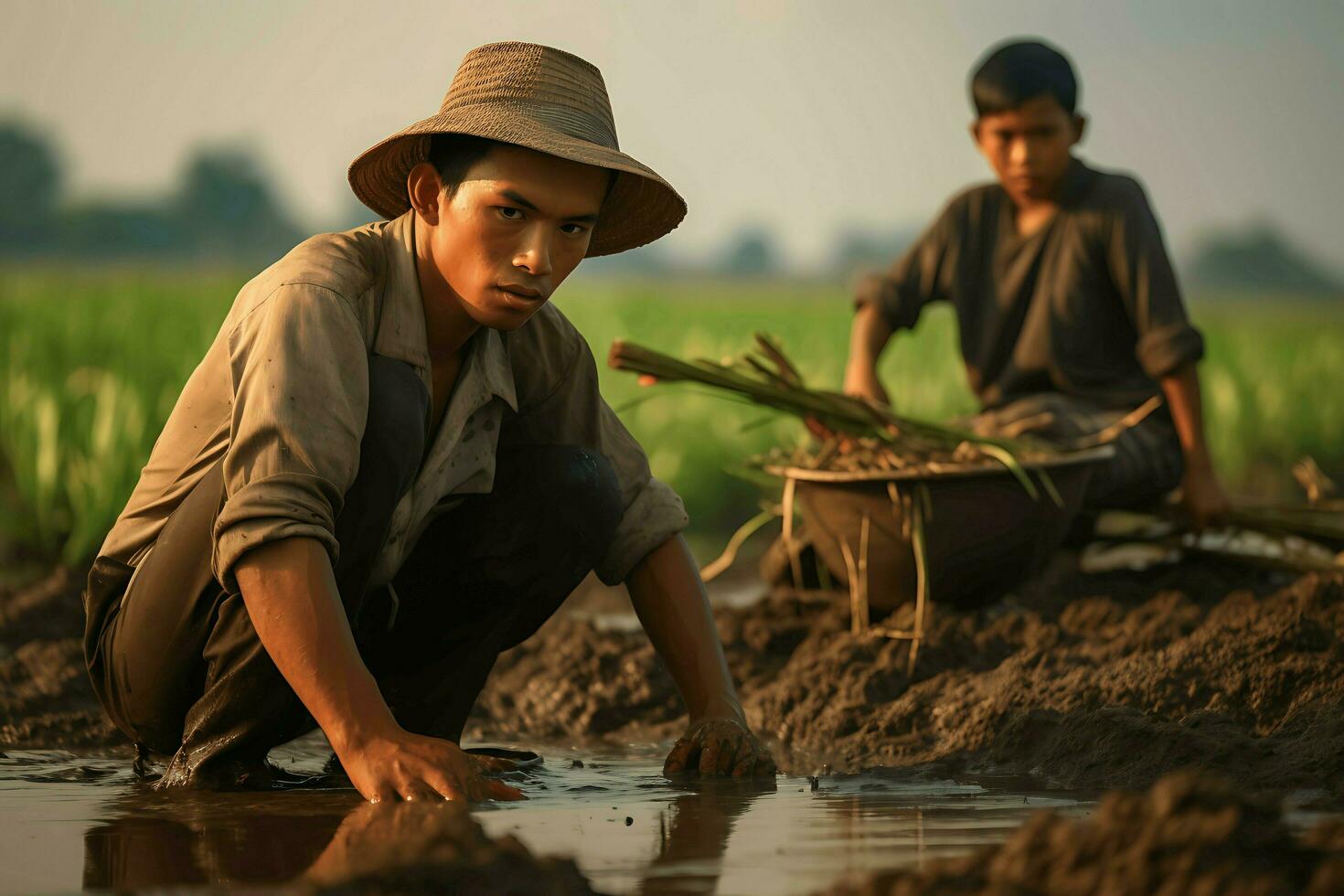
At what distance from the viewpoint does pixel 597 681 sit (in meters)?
3.53

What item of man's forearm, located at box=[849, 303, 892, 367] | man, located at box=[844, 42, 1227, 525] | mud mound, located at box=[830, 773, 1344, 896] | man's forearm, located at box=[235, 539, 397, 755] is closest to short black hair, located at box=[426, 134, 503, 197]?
man's forearm, located at box=[235, 539, 397, 755]

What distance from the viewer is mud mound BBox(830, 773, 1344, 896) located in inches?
55.1

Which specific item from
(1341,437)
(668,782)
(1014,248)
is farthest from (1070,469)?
(1341,437)

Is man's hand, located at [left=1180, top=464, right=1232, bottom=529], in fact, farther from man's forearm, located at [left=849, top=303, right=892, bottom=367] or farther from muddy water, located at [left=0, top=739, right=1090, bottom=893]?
muddy water, located at [left=0, top=739, right=1090, bottom=893]

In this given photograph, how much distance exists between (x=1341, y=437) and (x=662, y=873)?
25.0 ft

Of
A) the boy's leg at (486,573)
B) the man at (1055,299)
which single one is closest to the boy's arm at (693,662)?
the boy's leg at (486,573)

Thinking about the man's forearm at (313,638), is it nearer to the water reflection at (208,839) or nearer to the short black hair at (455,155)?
the water reflection at (208,839)

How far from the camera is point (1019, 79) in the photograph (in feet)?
13.6

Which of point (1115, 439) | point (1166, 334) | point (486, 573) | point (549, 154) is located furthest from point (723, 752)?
point (1166, 334)

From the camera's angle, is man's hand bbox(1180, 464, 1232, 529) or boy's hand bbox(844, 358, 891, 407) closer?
man's hand bbox(1180, 464, 1232, 529)

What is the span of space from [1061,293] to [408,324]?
2.44 m

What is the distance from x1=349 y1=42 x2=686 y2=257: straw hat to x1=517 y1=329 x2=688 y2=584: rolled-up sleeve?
0.26 metres

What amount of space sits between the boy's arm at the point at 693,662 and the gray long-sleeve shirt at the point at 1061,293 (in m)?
1.95

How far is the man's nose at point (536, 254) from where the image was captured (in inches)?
92.5
